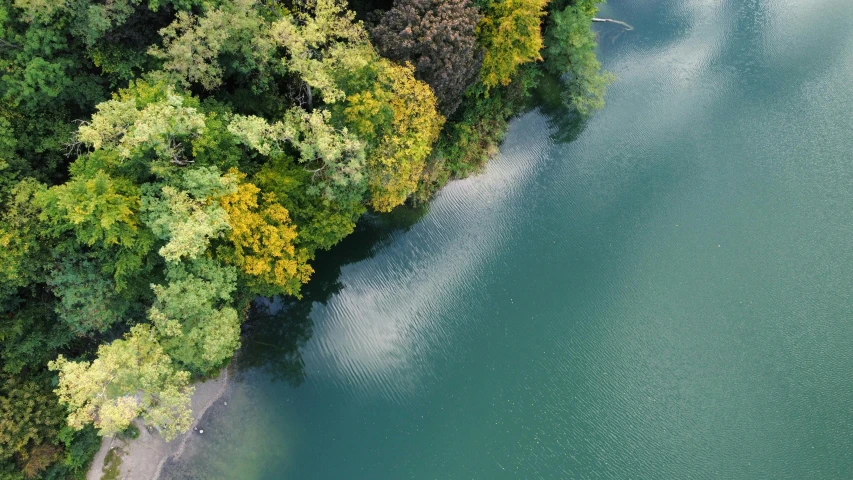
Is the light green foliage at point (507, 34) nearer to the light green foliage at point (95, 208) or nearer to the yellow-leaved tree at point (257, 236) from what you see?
the yellow-leaved tree at point (257, 236)

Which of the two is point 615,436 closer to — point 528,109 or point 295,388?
point 295,388

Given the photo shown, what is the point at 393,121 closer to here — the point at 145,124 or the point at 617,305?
the point at 145,124

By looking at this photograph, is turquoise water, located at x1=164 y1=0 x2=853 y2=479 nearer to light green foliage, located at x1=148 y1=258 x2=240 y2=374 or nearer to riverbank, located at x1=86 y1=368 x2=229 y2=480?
riverbank, located at x1=86 y1=368 x2=229 y2=480

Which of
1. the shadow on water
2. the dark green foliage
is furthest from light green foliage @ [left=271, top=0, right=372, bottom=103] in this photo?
the shadow on water

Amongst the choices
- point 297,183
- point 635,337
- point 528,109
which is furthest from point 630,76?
point 297,183

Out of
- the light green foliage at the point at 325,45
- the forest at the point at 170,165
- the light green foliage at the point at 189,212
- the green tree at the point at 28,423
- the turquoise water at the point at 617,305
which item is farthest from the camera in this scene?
the turquoise water at the point at 617,305

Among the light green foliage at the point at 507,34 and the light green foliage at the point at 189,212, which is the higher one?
the light green foliage at the point at 507,34

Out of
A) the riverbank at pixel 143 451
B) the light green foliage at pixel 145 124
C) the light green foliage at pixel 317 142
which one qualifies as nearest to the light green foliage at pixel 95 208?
the light green foliage at pixel 145 124
